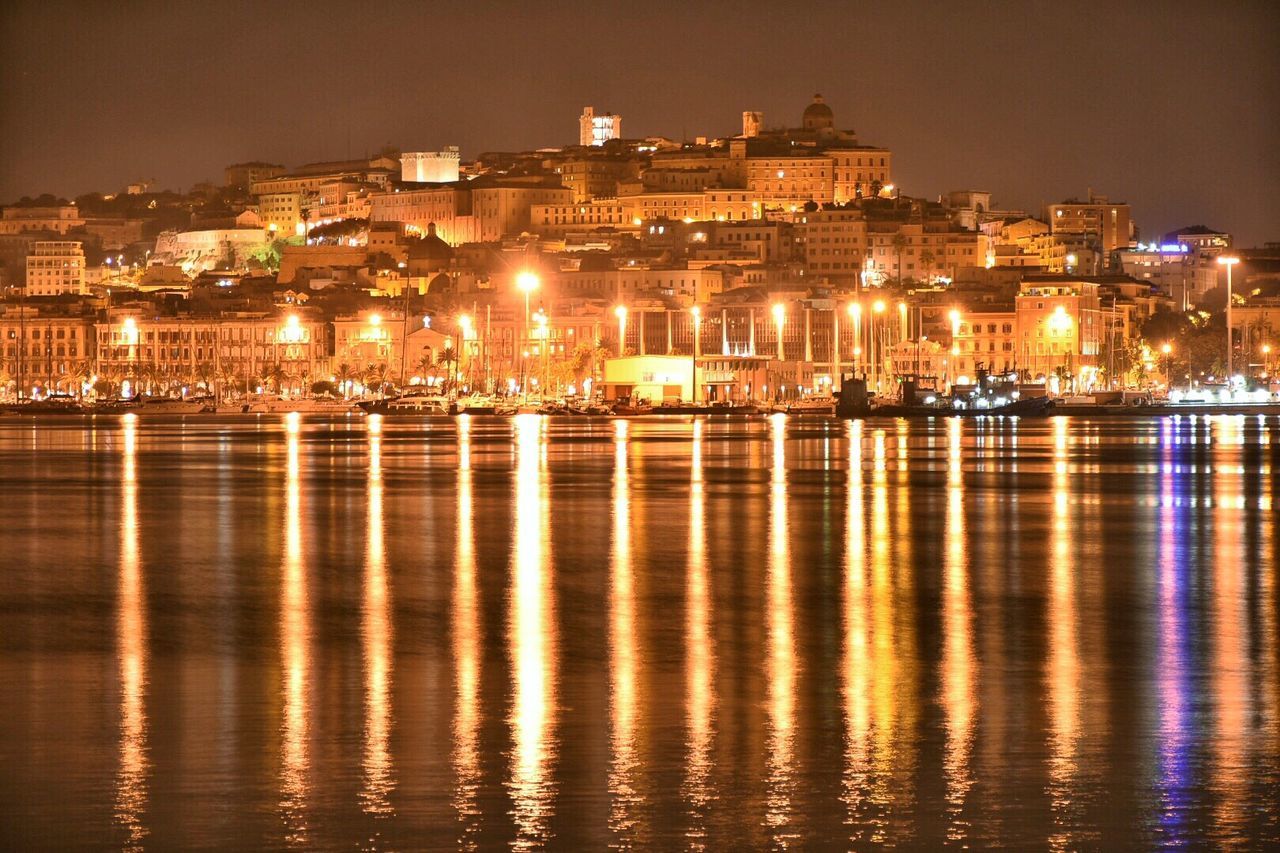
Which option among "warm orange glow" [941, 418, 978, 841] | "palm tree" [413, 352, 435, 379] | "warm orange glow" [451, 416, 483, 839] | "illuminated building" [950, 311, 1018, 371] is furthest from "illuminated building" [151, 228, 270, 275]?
"warm orange glow" [941, 418, 978, 841]

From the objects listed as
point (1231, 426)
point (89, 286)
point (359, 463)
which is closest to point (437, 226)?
point (89, 286)

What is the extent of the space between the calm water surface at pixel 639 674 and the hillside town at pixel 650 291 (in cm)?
7384

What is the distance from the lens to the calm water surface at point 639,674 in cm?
824

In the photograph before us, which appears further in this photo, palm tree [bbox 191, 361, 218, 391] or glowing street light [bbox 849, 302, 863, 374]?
palm tree [bbox 191, 361, 218, 391]

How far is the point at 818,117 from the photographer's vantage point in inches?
6078

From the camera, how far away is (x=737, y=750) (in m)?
9.37

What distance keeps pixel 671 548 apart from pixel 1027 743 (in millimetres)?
10371

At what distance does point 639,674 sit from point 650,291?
106 m

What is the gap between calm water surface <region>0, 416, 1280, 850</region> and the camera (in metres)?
8.24

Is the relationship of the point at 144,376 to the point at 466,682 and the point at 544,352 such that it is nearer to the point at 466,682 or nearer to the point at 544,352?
the point at 544,352

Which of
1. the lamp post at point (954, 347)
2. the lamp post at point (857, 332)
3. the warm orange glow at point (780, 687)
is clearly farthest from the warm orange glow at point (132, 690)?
the lamp post at point (954, 347)

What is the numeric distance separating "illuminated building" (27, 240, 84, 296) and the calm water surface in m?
145

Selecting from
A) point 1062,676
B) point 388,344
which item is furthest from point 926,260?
point 1062,676

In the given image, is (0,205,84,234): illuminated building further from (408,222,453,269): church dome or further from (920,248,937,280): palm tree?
(920,248,937,280): palm tree
